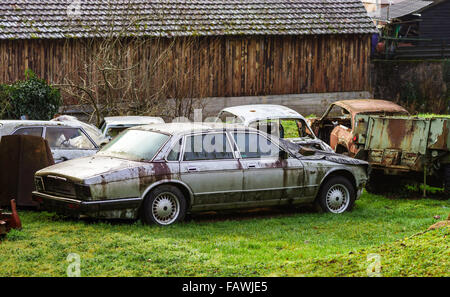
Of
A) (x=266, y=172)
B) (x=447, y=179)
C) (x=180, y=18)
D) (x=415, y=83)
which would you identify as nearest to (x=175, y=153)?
(x=266, y=172)

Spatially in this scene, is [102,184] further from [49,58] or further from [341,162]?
[49,58]

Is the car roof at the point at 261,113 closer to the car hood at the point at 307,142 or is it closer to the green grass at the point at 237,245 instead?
the car hood at the point at 307,142

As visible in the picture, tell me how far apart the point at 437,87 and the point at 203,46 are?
10566 mm

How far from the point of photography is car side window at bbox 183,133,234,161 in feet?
34.6

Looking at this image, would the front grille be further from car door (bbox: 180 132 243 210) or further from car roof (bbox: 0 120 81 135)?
A: car roof (bbox: 0 120 81 135)

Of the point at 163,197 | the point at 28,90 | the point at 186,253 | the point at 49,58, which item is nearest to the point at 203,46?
the point at 49,58

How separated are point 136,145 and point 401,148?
5499 mm

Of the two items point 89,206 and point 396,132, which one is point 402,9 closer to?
point 396,132

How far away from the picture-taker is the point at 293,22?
87.1 feet

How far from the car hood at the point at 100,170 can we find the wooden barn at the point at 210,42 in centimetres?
1058

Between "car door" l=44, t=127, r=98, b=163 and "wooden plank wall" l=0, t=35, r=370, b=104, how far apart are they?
9261 mm

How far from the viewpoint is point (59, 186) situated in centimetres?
995

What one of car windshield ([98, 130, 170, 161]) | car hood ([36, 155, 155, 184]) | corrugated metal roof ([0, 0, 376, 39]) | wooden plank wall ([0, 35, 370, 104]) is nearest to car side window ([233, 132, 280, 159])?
car windshield ([98, 130, 170, 161])

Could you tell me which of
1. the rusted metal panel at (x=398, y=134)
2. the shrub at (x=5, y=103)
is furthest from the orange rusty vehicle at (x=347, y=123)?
the shrub at (x=5, y=103)
